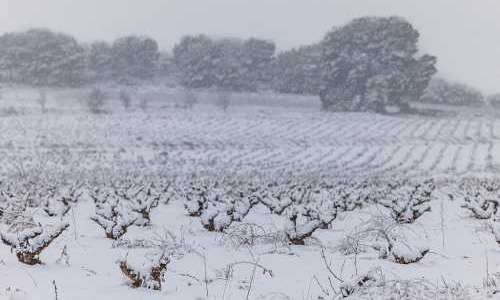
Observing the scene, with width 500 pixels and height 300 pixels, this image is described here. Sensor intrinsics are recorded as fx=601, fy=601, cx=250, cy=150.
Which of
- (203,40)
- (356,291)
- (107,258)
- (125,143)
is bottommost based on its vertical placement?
(125,143)

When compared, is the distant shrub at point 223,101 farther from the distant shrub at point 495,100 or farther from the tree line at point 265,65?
the distant shrub at point 495,100

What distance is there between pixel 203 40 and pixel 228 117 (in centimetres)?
3107

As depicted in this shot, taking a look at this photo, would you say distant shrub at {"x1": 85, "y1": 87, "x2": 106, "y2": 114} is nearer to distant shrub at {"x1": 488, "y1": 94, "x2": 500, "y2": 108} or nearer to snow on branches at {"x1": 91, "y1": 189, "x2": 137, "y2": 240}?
snow on branches at {"x1": 91, "y1": 189, "x2": 137, "y2": 240}

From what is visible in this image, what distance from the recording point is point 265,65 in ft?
286

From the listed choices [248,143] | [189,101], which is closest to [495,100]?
[189,101]

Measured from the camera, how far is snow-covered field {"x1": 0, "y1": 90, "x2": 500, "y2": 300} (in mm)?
6492

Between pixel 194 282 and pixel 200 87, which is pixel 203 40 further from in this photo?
pixel 194 282

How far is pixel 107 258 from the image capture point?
807 cm

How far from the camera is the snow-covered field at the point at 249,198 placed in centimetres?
649

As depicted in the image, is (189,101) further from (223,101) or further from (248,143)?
(248,143)

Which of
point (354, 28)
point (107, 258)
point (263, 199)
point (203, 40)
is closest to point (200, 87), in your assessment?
point (203, 40)

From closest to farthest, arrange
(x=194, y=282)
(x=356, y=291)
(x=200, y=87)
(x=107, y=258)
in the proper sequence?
(x=356, y=291) → (x=194, y=282) → (x=107, y=258) → (x=200, y=87)

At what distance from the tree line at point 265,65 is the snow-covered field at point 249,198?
25.4ft

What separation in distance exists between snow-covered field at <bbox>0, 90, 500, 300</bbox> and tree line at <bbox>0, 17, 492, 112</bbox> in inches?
304
